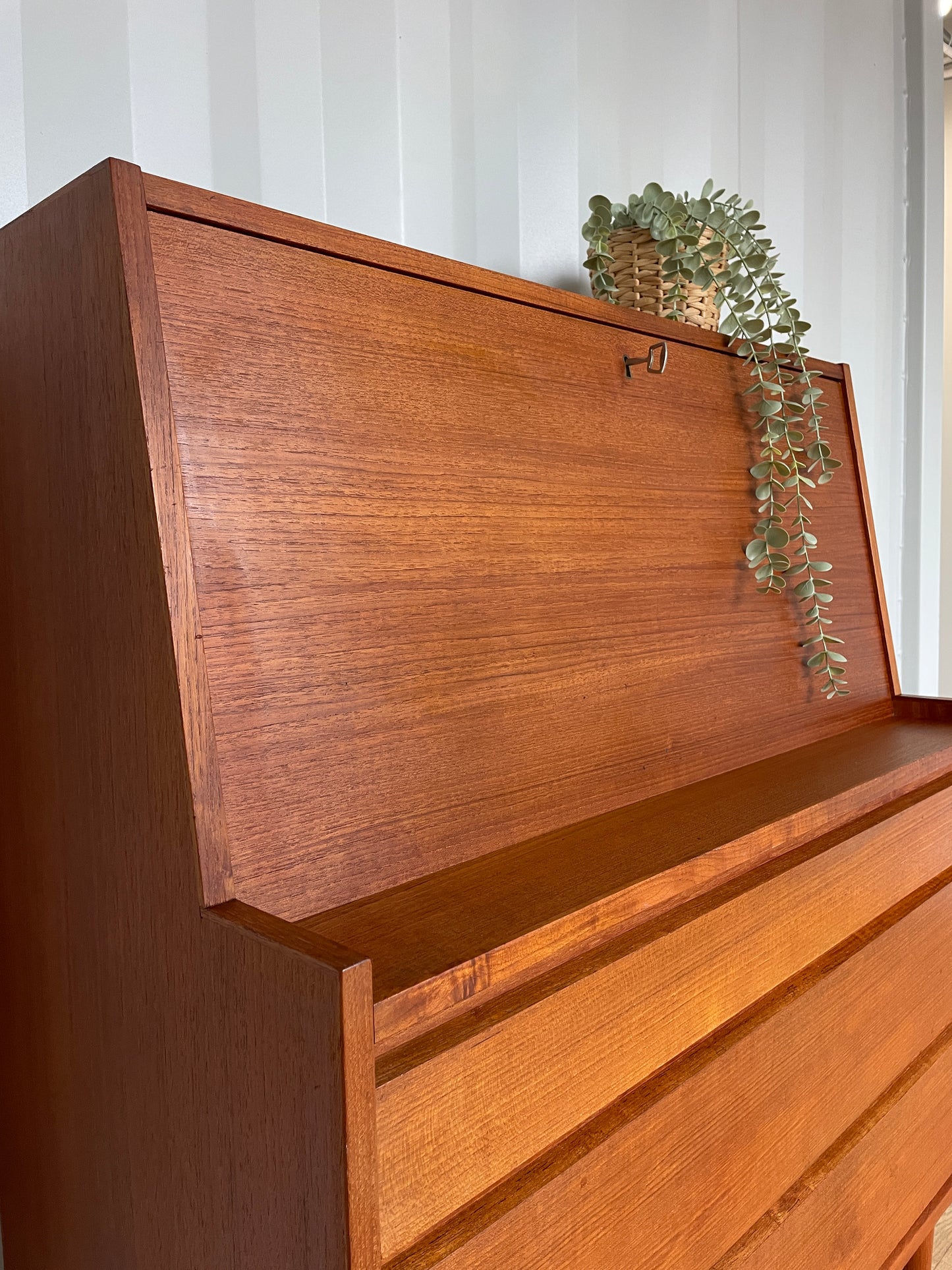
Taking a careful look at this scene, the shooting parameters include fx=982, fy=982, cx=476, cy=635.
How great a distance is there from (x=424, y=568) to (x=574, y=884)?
0.82 feet

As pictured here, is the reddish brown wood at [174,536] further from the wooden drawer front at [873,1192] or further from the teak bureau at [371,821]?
the wooden drawer front at [873,1192]

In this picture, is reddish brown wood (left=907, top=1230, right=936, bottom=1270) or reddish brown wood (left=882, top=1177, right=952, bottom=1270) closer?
reddish brown wood (left=882, top=1177, right=952, bottom=1270)

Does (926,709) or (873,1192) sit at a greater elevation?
(926,709)

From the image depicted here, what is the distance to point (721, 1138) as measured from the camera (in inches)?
28.7

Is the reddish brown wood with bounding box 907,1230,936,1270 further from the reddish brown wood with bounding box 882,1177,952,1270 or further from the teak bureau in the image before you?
the teak bureau

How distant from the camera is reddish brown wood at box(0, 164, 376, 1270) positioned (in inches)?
19.4

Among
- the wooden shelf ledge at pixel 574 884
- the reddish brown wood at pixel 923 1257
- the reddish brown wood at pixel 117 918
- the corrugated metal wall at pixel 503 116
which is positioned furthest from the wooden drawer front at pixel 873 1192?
the corrugated metal wall at pixel 503 116

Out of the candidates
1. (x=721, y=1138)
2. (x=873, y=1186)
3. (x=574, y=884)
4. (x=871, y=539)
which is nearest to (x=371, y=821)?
(x=574, y=884)

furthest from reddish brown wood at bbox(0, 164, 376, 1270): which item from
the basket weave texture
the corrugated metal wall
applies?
the basket weave texture

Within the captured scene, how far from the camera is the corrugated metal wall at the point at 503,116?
877 mm

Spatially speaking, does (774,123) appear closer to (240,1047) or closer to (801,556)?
(801,556)

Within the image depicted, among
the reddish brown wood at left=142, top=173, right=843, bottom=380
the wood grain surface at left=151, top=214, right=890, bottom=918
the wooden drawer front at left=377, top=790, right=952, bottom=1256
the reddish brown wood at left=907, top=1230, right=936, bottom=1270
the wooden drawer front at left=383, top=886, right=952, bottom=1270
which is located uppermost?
the reddish brown wood at left=142, top=173, right=843, bottom=380

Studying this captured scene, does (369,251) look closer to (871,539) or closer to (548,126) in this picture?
(548,126)

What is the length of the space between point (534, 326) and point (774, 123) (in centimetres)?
130
